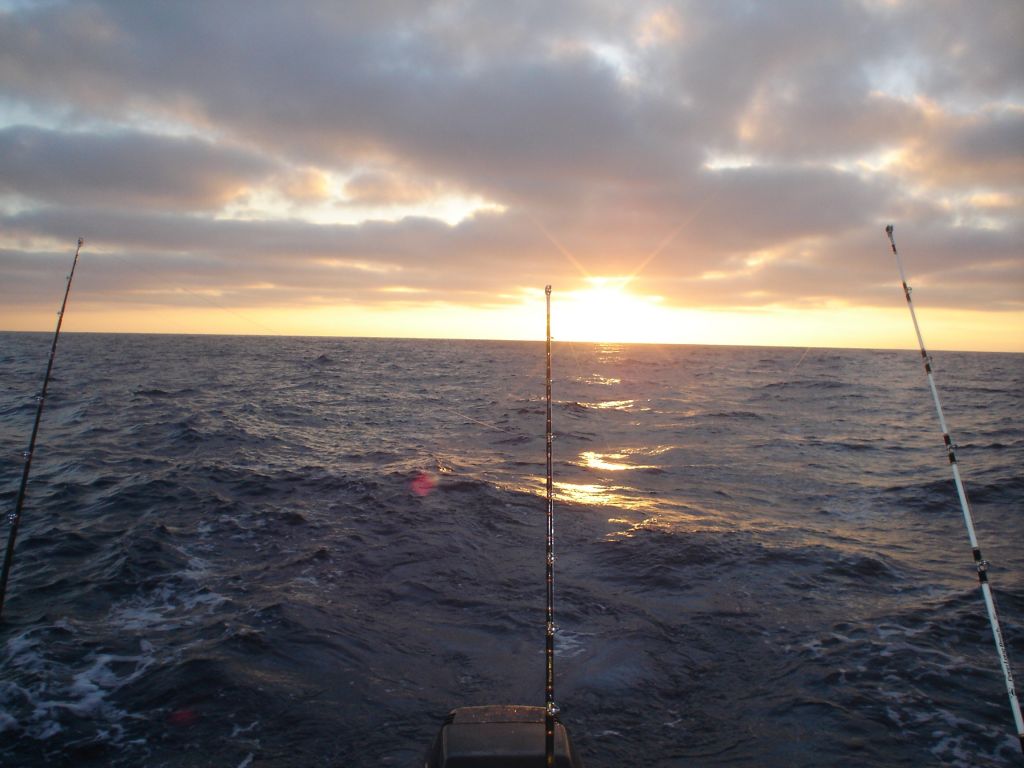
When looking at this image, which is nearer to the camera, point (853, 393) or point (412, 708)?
point (412, 708)

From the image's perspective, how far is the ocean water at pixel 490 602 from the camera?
17.5 feet

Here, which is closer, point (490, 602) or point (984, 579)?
point (984, 579)

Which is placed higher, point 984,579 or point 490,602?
point 984,579

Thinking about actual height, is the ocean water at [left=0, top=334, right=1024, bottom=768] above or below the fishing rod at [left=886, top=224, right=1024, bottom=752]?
below

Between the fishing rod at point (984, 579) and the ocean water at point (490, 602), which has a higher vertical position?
the fishing rod at point (984, 579)

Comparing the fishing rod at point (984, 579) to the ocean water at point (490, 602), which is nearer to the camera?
the fishing rod at point (984, 579)

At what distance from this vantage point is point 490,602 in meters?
7.99

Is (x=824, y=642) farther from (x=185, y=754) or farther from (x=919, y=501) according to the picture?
(x=919, y=501)

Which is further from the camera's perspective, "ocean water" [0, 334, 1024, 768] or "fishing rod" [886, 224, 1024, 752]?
"ocean water" [0, 334, 1024, 768]

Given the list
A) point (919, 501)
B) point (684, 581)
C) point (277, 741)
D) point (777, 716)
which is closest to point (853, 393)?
point (919, 501)

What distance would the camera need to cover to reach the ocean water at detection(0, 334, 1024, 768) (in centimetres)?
532

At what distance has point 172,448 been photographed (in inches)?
648

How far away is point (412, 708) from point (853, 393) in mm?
39978

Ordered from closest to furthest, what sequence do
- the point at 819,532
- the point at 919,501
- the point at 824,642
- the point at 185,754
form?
the point at 185,754 < the point at 824,642 < the point at 819,532 < the point at 919,501
